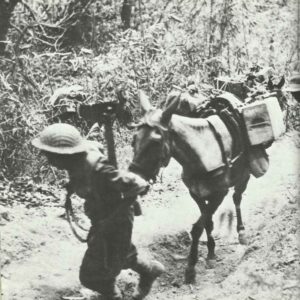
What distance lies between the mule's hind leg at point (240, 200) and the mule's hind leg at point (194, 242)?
0.58 feet

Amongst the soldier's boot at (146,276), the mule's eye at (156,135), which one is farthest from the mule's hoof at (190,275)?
the mule's eye at (156,135)

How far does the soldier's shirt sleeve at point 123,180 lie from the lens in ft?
7.04

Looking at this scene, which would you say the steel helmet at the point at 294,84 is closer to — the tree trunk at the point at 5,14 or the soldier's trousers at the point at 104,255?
the soldier's trousers at the point at 104,255

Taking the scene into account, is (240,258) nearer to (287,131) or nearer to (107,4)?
(287,131)

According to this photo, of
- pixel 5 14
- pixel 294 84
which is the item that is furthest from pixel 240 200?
pixel 5 14

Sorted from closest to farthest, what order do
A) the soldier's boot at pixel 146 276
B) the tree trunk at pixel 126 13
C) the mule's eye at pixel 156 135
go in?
the mule's eye at pixel 156 135 < the soldier's boot at pixel 146 276 < the tree trunk at pixel 126 13

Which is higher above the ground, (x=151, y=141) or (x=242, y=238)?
(x=151, y=141)

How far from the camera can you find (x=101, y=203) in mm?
2256

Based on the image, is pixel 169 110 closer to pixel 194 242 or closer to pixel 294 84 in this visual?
pixel 194 242

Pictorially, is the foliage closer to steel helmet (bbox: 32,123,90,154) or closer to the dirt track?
the dirt track

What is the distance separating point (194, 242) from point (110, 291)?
1.68 ft

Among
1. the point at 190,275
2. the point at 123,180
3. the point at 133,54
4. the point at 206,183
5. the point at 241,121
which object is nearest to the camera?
the point at 123,180

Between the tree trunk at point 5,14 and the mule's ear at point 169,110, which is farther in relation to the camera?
the tree trunk at point 5,14

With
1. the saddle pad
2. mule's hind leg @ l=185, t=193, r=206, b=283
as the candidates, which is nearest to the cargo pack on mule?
the saddle pad
